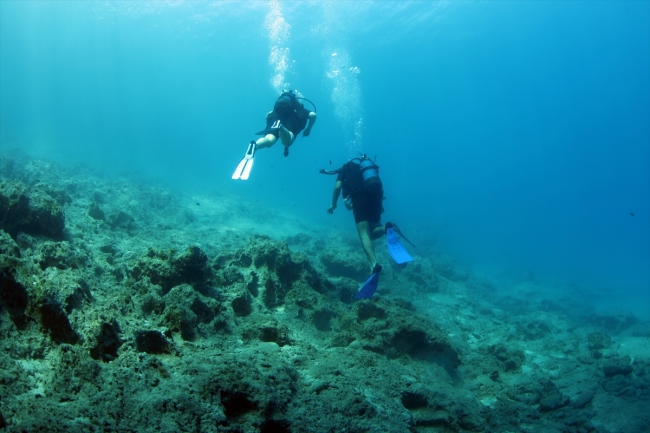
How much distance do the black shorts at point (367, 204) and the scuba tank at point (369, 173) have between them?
0.69 ft

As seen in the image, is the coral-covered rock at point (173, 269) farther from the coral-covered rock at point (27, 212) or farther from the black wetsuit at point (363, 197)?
the black wetsuit at point (363, 197)

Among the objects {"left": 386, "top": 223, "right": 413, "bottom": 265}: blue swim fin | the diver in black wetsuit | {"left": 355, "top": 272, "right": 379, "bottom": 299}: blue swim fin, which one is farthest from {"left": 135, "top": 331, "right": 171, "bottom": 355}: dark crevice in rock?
the diver in black wetsuit

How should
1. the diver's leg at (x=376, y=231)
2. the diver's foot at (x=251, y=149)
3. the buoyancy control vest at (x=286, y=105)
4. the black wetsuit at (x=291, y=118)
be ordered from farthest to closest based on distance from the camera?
the black wetsuit at (x=291, y=118), the buoyancy control vest at (x=286, y=105), the diver's leg at (x=376, y=231), the diver's foot at (x=251, y=149)

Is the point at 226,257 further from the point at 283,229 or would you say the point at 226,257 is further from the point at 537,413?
the point at 283,229

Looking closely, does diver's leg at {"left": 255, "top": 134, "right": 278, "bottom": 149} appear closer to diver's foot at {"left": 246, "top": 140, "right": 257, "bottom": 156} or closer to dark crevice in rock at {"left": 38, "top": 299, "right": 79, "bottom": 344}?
diver's foot at {"left": 246, "top": 140, "right": 257, "bottom": 156}

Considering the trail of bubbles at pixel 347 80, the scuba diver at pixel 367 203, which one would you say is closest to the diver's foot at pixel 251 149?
the scuba diver at pixel 367 203

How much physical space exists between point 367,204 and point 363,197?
20 cm

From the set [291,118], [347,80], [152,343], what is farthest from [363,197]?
[347,80]

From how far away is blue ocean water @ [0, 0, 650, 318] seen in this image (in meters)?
39.8

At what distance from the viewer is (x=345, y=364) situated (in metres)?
3.53

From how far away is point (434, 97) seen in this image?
95562 millimetres

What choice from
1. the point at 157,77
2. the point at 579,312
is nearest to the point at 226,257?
the point at 579,312

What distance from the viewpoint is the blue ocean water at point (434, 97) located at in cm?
3981

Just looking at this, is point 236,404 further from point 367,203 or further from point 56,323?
point 367,203
